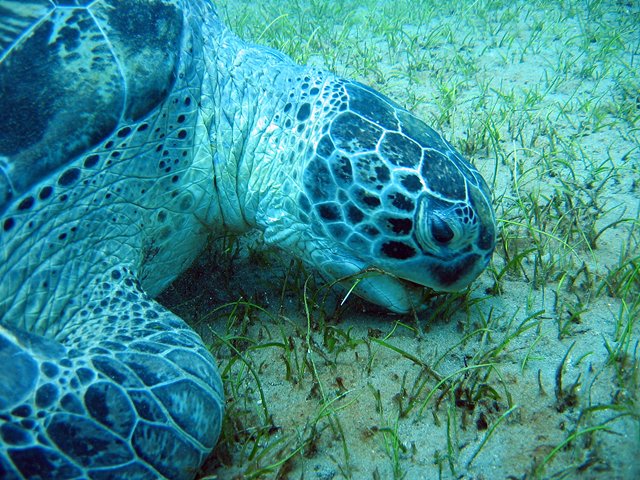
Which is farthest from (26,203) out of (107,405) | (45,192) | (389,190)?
(389,190)

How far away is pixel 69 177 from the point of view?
1718mm

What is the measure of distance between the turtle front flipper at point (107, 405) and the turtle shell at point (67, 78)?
2.12 feet

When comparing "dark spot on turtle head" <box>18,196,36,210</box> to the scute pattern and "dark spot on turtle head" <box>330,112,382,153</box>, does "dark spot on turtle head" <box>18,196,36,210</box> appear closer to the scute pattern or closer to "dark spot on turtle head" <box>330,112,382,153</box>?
the scute pattern

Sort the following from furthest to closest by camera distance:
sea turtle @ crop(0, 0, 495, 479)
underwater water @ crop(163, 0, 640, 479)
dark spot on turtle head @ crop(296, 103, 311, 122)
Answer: dark spot on turtle head @ crop(296, 103, 311, 122), underwater water @ crop(163, 0, 640, 479), sea turtle @ crop(0, 0, 495, 479)

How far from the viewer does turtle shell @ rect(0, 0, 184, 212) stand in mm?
1632

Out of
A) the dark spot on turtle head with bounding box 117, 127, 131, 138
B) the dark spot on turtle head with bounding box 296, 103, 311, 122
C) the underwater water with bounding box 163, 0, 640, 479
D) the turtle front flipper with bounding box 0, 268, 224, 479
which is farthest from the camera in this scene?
the dark spot on turtle head with bounding box 296, 103, 311, 122

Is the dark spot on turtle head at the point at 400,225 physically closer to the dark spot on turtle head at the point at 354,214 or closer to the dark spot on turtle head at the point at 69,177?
the dark spot on turtle head at the point at 354,214

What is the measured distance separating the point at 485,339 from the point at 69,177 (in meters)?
1.80

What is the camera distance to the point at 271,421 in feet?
5.33

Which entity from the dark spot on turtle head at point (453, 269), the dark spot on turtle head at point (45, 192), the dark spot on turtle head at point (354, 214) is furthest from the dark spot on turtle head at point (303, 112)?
the dark spot on turtle head at point (45, 192)

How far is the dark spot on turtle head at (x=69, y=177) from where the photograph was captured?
170 cm

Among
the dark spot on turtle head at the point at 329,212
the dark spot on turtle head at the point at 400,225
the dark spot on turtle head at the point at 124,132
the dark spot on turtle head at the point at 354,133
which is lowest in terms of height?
the dark spot on turtle head at the point at 124,132

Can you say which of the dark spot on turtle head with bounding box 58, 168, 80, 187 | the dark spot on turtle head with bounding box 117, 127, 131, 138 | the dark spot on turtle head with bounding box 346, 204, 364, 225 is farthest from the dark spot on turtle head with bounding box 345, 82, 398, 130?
the dark spot on turtle head with bounding box 58, 168, 80, 187

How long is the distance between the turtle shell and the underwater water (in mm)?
930
